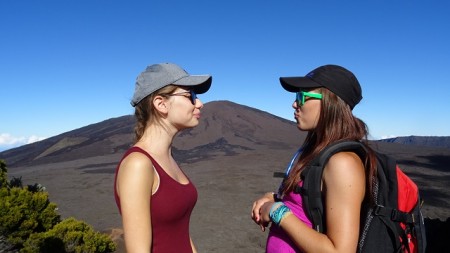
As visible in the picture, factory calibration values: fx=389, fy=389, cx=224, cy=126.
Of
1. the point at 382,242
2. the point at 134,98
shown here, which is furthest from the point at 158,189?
the point at 382,242

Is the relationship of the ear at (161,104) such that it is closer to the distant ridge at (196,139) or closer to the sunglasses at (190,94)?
the sunglasses at (190,94)

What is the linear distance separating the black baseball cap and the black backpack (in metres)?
0.25

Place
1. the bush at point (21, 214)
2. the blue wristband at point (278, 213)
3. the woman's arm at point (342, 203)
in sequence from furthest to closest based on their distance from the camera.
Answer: the bush at point (21, 214)
the blue wristband at point (278, 213)
the woman's arm at point (342, 203)

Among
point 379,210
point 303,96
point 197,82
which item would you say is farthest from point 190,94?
point 379,210

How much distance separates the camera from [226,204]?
9.96 meters

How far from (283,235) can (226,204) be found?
8488mm

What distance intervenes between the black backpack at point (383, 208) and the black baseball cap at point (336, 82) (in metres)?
0.25

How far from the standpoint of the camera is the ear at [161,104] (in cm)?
170

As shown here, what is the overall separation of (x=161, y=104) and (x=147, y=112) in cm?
8

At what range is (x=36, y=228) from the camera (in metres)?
4.50

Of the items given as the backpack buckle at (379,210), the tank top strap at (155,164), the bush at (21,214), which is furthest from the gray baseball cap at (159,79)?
the bush at (21,214)

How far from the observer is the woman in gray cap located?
143cm

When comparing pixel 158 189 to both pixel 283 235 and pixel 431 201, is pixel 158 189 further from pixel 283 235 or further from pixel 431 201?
pixel 431 201

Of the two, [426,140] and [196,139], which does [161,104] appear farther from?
[426,140]
